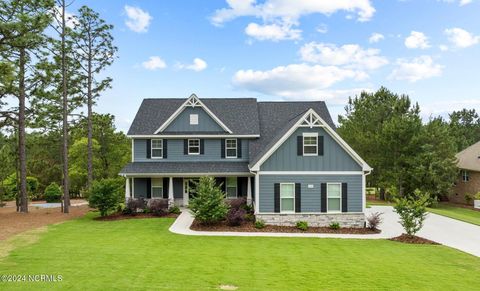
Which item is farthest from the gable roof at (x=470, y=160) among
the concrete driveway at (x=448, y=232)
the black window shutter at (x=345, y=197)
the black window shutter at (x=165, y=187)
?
the black window shutter at (x=165, y=187)

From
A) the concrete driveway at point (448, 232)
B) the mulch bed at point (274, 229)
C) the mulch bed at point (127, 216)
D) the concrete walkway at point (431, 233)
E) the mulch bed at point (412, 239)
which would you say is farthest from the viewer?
the mulch bed at point (127, 216)

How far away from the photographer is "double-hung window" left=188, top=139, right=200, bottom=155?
27.4 metres

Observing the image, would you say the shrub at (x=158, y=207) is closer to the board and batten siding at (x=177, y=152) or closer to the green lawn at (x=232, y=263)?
the board and batten siding at (x=177, y=152)

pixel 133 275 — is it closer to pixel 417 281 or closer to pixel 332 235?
pixel 417 281

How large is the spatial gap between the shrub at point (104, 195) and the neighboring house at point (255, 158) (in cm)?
204

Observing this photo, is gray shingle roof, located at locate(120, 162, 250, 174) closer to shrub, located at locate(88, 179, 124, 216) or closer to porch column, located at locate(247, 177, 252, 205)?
porch column, located at locate(247, 177, 252, 205)

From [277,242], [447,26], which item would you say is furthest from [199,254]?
[447,26]

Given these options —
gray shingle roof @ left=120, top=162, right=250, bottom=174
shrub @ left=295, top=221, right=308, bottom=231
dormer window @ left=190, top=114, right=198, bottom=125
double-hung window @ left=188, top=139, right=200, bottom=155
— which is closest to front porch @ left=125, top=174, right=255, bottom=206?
gray shingle roof @ left=120, top=162, right=250, bottom=174

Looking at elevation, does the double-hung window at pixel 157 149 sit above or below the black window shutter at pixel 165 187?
above

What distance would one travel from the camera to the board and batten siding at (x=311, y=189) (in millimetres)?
20781

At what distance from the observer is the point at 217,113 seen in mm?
29547

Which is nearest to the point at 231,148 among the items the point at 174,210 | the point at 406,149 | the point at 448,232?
the point at 174,210

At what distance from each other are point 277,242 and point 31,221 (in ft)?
48.6

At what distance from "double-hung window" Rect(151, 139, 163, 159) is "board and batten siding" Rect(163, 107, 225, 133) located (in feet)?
3.73
